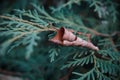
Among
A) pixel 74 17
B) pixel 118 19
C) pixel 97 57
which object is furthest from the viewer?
pixel 118 19

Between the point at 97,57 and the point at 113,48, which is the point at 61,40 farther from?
the point at 113,48

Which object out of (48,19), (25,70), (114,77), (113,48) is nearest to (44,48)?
(25,70)

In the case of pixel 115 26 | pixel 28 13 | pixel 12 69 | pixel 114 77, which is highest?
pixel 28 13

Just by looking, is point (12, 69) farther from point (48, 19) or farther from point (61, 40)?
point (61, 40)

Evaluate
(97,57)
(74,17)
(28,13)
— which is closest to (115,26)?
(74,17)

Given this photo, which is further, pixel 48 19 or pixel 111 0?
pixel 111 0

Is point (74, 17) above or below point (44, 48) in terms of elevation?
above

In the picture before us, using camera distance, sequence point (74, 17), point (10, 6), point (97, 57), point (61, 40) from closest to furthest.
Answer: point (61, 40) → point (97, 57) → point (74, 17) → point (10, 6)
